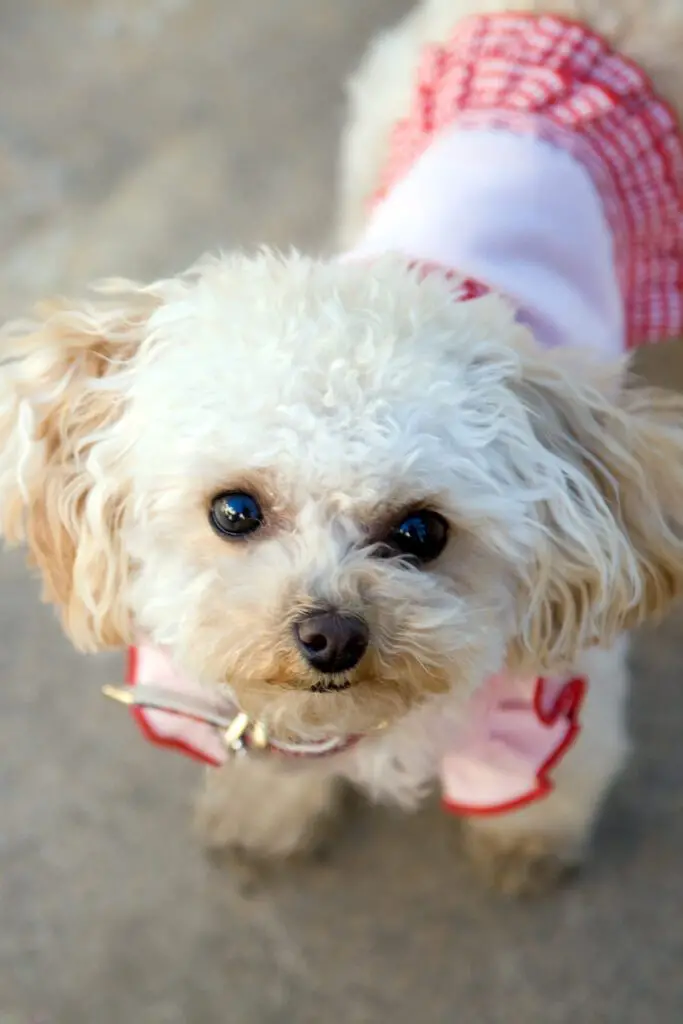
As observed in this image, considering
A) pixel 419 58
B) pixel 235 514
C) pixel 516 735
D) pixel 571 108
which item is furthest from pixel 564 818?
pixel 419 58

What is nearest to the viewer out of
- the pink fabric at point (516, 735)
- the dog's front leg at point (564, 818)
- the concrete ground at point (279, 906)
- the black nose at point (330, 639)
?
the black nose at point (330, 639)

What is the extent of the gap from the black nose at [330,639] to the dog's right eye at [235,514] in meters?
0.09

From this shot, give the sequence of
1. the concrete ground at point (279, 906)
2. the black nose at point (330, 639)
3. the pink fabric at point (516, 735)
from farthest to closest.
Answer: the concrete ground at point (279, 906), the pink fabric at point (516, 735), the black nose at point (330, 639)

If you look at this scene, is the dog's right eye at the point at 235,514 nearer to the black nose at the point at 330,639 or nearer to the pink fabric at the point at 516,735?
the black nose at the point at 330,639

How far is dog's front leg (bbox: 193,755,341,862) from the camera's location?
3.89 feet

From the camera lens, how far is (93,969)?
3.74 ft

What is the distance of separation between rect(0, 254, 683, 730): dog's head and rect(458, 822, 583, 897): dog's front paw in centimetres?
43

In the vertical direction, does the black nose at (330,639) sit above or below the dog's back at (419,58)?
below

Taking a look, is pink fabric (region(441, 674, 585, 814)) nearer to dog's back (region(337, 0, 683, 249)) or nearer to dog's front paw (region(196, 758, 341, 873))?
dog's front paw (region(196, 758, 341, 873))

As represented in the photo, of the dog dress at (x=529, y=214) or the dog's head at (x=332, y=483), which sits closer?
the dog's head at (x=332, y=483)

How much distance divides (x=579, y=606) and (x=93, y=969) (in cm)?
71

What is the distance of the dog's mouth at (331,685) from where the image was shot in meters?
0.69

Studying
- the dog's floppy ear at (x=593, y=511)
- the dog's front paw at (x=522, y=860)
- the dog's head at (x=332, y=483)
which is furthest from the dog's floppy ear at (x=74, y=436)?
the dog's front paw at (x=522, y=860)

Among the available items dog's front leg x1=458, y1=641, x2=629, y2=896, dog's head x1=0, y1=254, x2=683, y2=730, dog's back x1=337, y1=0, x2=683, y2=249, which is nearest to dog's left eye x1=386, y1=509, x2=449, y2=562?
dog's head x1=0, y1=254, x2=683, y2=730
